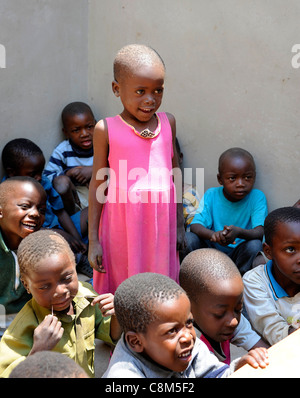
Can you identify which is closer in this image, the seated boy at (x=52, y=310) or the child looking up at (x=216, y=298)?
the seated boy at (x=52, y=310)

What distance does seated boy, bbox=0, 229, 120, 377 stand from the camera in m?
2.10

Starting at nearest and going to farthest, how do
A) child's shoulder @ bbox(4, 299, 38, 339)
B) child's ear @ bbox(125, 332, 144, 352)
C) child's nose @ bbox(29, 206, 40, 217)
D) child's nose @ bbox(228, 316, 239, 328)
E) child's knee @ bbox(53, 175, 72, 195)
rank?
child's ear @ bbox(125, 332, 144, 352), child's shoulder @ bbox(4, 299, 38, 339), child's nose @ bbox(228, 316, 239, 328), child's nose @ bbox(29, 206, 40, 217), child's knee @ bbox(53, 175, 72, 195)

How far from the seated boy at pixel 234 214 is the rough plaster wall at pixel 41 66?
158cm

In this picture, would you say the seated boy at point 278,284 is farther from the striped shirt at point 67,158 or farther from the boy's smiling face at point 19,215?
the striped shirt at point 67,158

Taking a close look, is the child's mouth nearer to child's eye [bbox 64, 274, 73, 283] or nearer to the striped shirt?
child's eye [bbox 64, 274, 73, 283]

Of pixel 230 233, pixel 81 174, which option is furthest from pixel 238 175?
pixel 81 174

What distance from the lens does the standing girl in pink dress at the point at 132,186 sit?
2842 millimetres

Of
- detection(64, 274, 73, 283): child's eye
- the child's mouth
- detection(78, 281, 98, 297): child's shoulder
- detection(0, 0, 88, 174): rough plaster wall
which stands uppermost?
detection(0, 0, 88, 174): rough plaster wall

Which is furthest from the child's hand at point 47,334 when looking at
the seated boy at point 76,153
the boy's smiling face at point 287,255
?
the seated boy at point 76,153

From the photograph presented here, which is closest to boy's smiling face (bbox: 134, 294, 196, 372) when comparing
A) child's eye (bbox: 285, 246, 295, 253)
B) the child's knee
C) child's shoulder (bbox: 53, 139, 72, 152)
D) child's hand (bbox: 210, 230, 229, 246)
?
child's eye (bbox: 285, 246, 295, 253)

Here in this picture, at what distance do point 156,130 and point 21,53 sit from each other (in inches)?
78.7

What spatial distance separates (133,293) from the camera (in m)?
1.93

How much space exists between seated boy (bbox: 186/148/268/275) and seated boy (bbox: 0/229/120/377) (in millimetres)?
1491

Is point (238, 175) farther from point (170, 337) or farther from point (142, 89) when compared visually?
point (170, 337)
